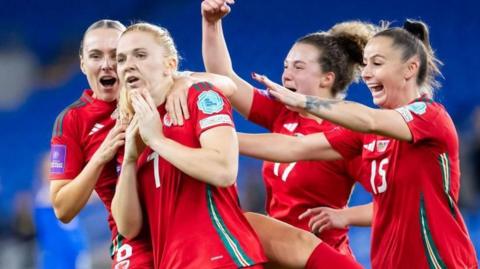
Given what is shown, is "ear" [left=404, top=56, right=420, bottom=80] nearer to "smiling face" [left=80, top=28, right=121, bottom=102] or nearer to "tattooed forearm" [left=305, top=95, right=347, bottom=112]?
"tattooed forearm" [left=305, top=95, right=347, bottom=112]

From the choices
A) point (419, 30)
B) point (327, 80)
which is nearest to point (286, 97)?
point (419, 30)

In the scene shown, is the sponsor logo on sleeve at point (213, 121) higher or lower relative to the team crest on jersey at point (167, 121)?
lower

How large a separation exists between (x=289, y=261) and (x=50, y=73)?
211 inches

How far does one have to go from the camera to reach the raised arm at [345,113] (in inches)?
144

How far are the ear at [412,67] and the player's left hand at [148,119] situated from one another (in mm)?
1135

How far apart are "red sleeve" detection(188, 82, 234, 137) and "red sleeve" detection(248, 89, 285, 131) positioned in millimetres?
1092

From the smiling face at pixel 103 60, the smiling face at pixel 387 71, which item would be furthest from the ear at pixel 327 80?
the smiling face at pixel 103 60

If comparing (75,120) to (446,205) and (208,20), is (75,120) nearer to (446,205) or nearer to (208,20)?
(208,20)

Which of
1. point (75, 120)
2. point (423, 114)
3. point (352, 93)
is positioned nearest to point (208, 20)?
point (75, 120)

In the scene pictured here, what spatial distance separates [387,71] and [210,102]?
0.91 metres

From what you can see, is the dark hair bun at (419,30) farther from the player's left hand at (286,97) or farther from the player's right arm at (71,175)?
the player's right arm at (71,175)

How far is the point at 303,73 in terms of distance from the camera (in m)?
4.62

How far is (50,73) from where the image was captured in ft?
28.5

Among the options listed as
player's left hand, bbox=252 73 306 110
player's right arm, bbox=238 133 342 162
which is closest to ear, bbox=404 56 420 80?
player's right arm, bbox=238 133 342 162
